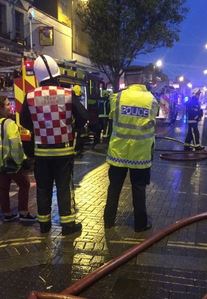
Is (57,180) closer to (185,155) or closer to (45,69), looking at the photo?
(45,69)

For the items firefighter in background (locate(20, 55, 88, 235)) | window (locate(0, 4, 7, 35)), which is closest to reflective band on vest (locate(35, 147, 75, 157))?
firefighter in background (locate(20, 55, 88, 235))

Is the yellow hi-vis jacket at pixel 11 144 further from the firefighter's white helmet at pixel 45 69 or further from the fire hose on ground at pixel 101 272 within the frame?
the fire hose on ground at pixel 101 272

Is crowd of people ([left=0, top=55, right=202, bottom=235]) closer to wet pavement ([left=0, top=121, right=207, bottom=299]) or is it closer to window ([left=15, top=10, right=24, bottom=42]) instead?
wet pavement ([left=0, top=121, right=207, bottom=299])

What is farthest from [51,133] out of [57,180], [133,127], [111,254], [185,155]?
[185,155]

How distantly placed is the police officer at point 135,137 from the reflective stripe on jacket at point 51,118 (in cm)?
58

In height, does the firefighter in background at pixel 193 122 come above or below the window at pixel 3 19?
below

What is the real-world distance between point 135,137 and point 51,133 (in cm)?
98

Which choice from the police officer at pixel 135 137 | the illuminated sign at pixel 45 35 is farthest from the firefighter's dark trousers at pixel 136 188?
the illuminated sign at pixel 45 35

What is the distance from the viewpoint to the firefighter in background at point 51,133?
16.9ft

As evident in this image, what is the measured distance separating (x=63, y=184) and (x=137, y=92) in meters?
1.38

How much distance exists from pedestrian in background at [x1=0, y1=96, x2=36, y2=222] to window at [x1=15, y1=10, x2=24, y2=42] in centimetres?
1863

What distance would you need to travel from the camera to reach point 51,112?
16.8 feet

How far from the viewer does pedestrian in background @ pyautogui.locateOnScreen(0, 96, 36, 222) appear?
5750mm

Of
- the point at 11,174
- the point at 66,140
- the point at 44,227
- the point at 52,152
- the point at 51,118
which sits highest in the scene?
the point at 51,118
